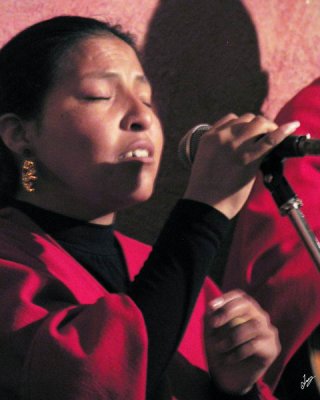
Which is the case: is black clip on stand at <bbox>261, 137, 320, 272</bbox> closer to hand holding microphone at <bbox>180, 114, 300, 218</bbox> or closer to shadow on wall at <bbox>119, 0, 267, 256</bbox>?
hand holding microphone at <bbox>180, 114, 300, 218</bbox>

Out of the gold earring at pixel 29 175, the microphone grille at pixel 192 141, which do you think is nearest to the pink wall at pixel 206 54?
the gold earring at pixel 29 175

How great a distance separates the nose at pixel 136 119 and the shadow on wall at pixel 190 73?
1.88 ft

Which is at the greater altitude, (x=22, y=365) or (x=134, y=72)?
(x=134, y=72)

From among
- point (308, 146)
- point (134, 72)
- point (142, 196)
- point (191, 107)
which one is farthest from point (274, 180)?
point (191, 107)

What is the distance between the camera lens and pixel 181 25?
5.94 feet

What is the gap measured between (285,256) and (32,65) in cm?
57

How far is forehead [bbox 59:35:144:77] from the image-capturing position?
47.9 inches

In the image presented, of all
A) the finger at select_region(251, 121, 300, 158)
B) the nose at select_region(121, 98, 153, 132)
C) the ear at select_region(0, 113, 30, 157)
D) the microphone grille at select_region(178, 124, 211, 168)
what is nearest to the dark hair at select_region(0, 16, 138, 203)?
the ear at select_region(0, 113, 30, 157)

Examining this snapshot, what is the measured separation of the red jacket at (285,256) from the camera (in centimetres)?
141

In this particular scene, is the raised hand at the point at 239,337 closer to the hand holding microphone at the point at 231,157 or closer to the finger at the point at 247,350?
the finger at the point at 247,350

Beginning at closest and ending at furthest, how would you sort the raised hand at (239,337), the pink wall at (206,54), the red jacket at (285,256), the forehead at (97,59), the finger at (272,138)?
1. the finger at (272,138)
2. the raised hand at (239,337)
3. the forehead at (97,59)
4. the red jacket at (285,256)
5. the pink wall at (206,54)

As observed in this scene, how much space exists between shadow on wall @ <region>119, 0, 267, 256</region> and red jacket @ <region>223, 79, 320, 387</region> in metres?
0.23

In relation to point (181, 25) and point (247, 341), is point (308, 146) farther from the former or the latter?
point (181, 25)

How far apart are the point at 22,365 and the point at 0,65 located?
1.73ft
